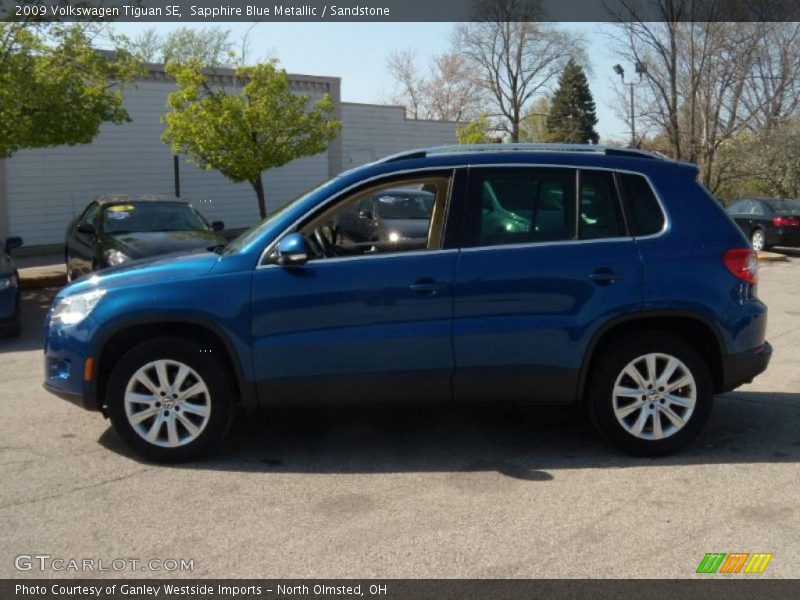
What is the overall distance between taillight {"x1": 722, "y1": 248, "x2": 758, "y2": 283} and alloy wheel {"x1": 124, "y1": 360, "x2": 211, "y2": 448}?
3312 millimetres

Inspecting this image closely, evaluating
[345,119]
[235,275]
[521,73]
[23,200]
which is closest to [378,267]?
[235,275]

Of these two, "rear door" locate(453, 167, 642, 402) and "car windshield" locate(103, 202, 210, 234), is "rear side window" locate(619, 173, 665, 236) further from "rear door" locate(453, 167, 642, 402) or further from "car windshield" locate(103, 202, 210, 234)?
"car windshield" locate(103, 202, 210, 234)

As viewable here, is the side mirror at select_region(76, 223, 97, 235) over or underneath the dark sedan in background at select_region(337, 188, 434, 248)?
underneath

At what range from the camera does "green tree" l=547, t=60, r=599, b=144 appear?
64625 mm

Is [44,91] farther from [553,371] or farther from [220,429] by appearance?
[553,371]

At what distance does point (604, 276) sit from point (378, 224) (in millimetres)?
1525

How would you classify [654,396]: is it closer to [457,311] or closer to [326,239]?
[457,311]

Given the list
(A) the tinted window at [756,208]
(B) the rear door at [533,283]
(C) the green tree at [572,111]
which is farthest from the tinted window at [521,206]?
(C) the green tree at [572,111]

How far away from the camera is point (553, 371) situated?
5438mm

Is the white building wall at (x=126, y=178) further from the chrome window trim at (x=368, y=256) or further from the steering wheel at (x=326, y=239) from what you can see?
the chrome window trim at (x=368, y=256)

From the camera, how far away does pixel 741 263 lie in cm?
553

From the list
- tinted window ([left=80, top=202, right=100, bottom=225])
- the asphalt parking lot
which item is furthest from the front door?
tinted window ([left=80, top=202, right=100, bottom=225])

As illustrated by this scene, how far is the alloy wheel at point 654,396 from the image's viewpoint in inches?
216
